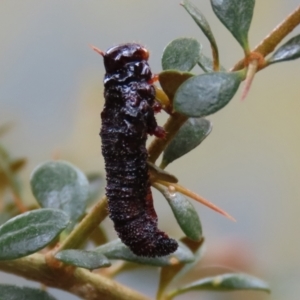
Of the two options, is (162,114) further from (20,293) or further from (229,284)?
(20,293)

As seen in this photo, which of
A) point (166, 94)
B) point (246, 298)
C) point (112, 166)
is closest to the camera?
point (166, 94)

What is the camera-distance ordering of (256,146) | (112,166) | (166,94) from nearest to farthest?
1. (166,94)
2. (112,166)
3. (256,146)

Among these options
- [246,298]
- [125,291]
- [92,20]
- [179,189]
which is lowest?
[246,298]

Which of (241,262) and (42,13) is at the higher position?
(42,13)

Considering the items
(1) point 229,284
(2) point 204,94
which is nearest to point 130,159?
(2) point 204,94

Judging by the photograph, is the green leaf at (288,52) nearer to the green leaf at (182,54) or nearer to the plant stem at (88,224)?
the green leaf at (182,54)

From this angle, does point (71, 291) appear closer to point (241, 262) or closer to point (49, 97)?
point (241, 262)

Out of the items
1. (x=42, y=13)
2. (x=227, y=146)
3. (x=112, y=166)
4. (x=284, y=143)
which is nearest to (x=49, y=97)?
(x=42, y=13)
